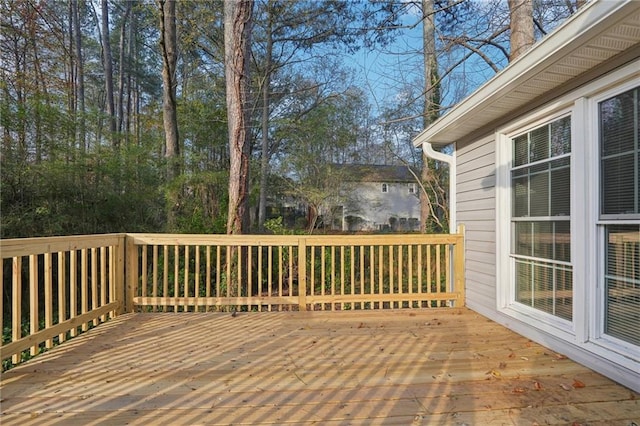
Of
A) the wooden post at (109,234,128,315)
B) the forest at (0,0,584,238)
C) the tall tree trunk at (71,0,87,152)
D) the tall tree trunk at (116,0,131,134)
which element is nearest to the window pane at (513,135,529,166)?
the forest at (0,0,584,238)

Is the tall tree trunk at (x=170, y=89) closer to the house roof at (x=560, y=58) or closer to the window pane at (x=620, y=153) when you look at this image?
the house roof at (x=560, y=58)

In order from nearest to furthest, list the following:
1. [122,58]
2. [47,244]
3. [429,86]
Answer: [47,244] < [429,86] < [122,58]

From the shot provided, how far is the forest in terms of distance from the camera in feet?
16.0

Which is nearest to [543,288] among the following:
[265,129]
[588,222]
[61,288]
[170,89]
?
[588,222]

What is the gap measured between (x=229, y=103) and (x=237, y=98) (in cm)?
16

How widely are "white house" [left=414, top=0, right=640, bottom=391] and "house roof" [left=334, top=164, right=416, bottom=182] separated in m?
7.41

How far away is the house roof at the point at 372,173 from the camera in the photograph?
11748 millimetres

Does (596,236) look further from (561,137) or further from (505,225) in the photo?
(505,225)

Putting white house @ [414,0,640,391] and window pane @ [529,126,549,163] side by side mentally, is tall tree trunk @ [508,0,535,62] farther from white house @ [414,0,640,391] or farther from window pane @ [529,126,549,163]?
window pane @ [529,126,549,163]

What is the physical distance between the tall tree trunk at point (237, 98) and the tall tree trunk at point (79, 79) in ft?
10.7

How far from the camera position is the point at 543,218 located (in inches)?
108

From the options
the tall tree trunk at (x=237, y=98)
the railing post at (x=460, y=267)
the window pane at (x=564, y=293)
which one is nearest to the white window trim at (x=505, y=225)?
the window pane at (x=564, y=293)

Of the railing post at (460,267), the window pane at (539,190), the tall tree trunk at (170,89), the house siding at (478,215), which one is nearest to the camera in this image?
the window pane at (539,190)

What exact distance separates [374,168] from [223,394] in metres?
11.7
